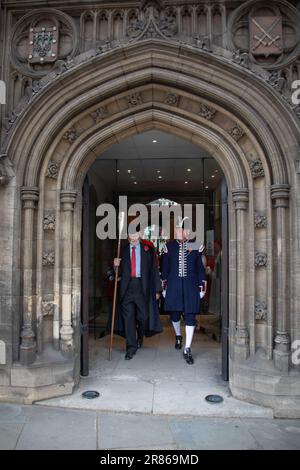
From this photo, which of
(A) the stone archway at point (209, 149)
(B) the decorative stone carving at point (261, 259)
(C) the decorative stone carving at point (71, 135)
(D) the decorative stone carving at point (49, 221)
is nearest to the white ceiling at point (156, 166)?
(A) the stone archway at point (209, 149)

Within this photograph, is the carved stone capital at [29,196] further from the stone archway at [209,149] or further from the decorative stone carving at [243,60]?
the decorative stone carving at [243,60]

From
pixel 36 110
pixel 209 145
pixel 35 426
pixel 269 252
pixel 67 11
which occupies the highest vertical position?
pixel 67 11

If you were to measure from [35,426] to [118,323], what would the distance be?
249cm

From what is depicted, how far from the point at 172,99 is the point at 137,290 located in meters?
2.91

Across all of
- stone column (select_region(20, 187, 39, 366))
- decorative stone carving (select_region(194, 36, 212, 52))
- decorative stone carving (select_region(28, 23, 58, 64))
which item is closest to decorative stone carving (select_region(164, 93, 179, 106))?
decorative stone carving (select_region(194, 36, 212, 52))

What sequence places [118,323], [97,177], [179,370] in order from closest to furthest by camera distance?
[179,370], [118,323], [97,177]

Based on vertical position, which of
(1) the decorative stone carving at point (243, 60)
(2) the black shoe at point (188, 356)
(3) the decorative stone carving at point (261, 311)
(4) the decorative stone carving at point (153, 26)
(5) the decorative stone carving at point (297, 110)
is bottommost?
→ (2) the black shoe at point (188, 356)

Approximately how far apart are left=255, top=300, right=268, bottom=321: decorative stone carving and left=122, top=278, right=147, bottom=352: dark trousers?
2.02 meters

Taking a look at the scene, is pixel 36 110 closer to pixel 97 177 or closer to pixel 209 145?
pixel 209 145

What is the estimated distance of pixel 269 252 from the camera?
→ 13.9 ft

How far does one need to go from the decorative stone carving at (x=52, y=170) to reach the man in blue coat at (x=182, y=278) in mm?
2290

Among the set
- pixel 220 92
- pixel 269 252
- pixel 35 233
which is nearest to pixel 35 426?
pixel 35 233

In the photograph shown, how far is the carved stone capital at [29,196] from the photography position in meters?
4.36

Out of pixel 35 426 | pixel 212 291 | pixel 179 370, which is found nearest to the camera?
pixel 35 426
